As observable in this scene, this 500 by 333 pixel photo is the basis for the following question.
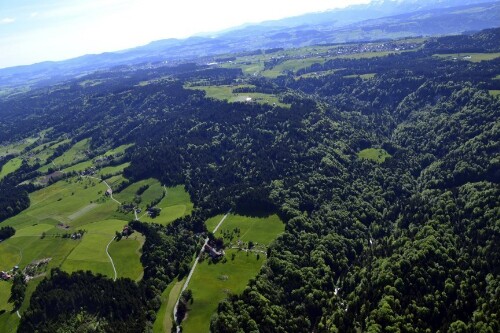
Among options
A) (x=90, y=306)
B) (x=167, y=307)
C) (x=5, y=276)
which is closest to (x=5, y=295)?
(x=5, y=276)

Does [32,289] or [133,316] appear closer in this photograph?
[133,316]

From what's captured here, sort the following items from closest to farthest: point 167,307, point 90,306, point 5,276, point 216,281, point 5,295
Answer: point 167,307 < point 90,306 < point 216,281 < point 5,295 < point 5,276

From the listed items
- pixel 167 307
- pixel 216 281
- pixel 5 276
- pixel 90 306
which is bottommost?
pixel 167 307

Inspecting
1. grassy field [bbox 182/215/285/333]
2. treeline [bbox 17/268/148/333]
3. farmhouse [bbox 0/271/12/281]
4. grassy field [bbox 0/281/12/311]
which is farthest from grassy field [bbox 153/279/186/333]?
farmhouse [bbox 0/271/12/281]

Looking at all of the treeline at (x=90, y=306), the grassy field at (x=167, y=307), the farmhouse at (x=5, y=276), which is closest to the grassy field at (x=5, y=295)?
the farmhouse at (x=5, y=276)

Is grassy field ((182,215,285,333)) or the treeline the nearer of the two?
grassy field ((182,215,285,333))

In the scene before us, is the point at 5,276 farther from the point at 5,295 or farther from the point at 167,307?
the point at 167,307

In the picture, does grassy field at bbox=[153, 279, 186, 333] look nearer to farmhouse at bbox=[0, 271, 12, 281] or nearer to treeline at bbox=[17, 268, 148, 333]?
treeline at bbox=[17, 268, 148, 333]

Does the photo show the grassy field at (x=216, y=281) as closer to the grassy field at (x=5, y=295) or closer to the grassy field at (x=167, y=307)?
the grassy field at (x=167, y=307)

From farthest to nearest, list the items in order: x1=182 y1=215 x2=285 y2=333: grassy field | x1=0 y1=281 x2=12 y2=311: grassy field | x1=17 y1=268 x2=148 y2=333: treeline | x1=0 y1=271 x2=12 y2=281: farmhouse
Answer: x1=0 y1=271 x2=12 y2=281: farmhouse, x1=0 y1=281 x2=12 y2=311: grassy field, x1=17 y1=268 x2=148 y2=333: treeline, x1=182 y1=215 x2=285 y2=333: grassy field

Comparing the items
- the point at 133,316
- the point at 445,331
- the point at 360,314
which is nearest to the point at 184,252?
the point at 133,316

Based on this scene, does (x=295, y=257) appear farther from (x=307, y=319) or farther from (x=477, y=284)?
(x=477, y=284)
